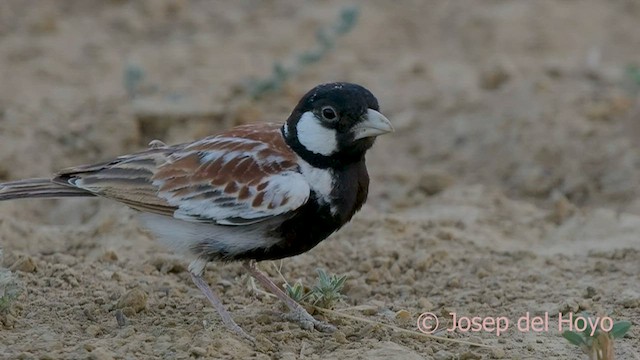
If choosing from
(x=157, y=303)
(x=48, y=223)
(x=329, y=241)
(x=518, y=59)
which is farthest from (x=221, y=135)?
(x=518, y=59)

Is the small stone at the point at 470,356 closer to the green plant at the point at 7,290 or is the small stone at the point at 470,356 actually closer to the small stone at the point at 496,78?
the green plant at the point at 7,290

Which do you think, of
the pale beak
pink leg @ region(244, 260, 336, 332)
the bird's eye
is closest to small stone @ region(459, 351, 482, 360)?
pink leg @ region(244, 260, 336, 332)

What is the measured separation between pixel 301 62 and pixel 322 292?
440 centimetres

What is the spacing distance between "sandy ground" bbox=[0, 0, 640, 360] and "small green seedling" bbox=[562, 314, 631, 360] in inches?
20.1

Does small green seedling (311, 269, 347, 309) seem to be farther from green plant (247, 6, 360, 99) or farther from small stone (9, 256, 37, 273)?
green plant (247, 6, 360, 99)

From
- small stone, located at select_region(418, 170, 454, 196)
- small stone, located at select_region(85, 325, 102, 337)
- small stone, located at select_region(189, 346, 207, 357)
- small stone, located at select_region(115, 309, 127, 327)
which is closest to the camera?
small stone, located at select_region(189, 346, 207, 357)

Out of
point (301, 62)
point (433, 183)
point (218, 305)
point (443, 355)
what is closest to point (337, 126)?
point (218, 305)

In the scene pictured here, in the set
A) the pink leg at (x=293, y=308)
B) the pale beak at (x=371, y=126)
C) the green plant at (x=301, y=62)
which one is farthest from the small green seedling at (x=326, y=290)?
the green plant at (x=301, y=62)

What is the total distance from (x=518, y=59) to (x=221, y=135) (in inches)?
207

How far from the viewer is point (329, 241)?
7023mm

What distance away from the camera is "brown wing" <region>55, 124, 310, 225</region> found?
555 centimetres

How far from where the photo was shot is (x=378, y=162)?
8922mm

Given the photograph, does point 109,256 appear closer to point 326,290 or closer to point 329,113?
point 326,290

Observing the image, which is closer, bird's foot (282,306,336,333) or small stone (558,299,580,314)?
bird's foot (282,306,336,333)
